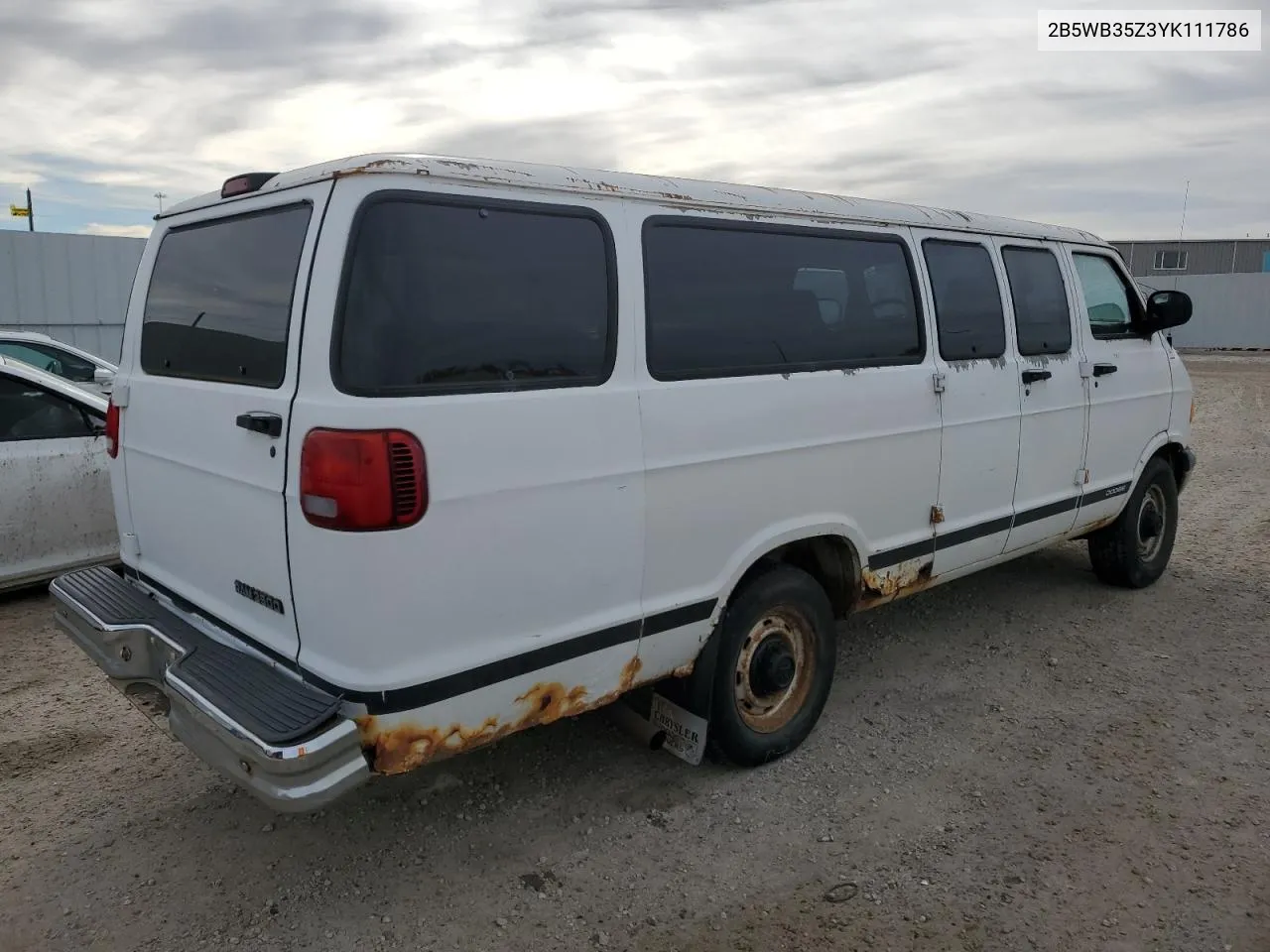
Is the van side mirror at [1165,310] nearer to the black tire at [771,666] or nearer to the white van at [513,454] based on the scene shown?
the white van at [513,454]

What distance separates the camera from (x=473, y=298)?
8.86 feet

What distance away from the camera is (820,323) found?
3.76 m

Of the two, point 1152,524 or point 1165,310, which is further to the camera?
point 1152,524

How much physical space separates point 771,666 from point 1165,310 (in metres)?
3.51

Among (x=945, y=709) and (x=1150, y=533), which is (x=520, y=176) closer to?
(x=945, y=709)

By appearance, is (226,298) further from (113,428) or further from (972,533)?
(972,533)

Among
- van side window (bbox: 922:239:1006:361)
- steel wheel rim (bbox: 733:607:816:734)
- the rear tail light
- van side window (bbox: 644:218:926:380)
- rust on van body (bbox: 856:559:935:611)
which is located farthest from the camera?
van side window (bbox: 922:239:1006:361)

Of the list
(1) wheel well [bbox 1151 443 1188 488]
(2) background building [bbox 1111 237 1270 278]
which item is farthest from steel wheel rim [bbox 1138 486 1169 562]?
(2) background building [bbox 1111 237 1270 278]

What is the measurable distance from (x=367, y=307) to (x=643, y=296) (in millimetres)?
959

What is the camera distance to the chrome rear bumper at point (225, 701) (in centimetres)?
247

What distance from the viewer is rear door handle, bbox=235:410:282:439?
2598mm

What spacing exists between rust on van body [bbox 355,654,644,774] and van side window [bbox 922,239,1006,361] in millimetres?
2216

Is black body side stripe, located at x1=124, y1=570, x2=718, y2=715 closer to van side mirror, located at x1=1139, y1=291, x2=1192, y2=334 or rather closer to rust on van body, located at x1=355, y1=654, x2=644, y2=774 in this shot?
rust on van body, located at x1=355, y1=654, x2=644, y2=774

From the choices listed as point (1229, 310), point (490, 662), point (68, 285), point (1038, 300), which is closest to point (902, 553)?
point (1038, 300)
